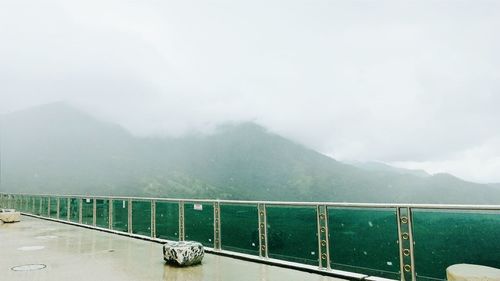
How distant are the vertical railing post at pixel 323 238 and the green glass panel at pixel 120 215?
631 centimetres

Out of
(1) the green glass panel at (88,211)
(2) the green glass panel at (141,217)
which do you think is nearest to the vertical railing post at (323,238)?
(2) the green glass panel at (141,217)

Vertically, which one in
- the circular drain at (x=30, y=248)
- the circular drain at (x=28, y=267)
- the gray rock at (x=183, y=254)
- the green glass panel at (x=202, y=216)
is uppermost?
the green glass panel at (x=202, y=216)

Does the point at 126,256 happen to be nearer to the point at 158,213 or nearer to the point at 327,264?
the point at 158,213

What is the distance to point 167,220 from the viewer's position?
342 inches

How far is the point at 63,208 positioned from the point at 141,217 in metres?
6.66

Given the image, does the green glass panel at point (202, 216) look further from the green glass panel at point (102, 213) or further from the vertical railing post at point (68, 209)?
the vertical railing post at point (68, 209)

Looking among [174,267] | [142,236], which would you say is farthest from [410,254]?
[142,236]

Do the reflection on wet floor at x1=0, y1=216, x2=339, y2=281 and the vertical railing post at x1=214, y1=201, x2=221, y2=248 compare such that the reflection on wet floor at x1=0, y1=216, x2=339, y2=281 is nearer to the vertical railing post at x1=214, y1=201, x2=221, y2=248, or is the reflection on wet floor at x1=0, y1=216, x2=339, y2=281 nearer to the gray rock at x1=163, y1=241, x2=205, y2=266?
the gray rock at x1=163, y1=241, x2=205, y2=266

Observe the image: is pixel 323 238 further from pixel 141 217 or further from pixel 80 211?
pixel 80 211

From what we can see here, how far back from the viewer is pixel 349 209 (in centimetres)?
512

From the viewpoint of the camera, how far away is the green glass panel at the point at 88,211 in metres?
12.1

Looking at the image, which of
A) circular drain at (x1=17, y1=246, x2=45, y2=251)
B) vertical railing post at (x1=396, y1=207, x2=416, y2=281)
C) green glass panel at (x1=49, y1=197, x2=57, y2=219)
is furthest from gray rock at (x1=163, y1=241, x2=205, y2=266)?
green glass panel at (x1=49, y1=197, x2=57, y2=219)

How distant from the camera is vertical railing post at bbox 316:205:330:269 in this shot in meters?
5.39

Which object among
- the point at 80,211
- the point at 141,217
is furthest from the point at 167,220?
the point at 80,211
